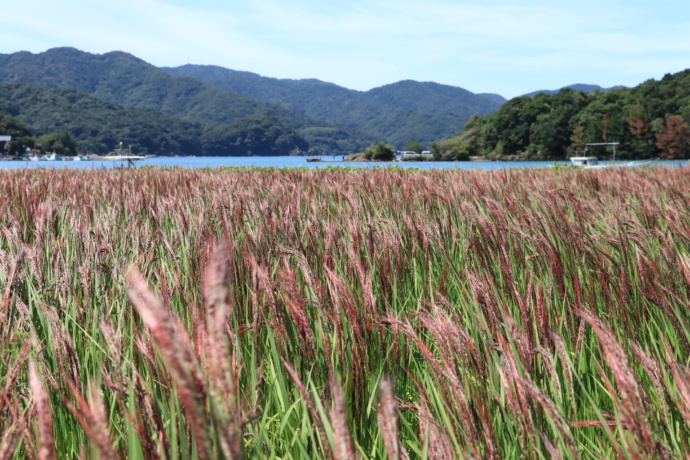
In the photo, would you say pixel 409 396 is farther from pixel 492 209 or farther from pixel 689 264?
pixel 492 209

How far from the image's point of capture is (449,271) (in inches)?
88.7

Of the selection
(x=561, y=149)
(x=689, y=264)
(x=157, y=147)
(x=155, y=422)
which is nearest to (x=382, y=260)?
(x=689, y=264)

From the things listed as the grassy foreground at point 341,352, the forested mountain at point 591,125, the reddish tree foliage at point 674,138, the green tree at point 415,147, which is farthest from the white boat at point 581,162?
the green tree at point 415,147

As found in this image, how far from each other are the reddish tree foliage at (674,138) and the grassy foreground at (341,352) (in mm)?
85507

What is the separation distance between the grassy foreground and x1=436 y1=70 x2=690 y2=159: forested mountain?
282 ft

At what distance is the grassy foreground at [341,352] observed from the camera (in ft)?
1.75

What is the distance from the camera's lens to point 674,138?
75000mm

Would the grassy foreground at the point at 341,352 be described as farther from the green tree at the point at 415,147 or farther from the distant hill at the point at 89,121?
the distant hill at the point at 89,121

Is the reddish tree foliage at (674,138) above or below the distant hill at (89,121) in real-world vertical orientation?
below

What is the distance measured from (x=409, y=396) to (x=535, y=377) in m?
0.40

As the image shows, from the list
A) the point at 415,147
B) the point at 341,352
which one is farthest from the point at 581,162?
the point at 415,147

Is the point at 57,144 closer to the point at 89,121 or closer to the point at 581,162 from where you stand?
the point at 89,121

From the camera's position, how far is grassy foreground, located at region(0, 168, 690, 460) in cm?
53

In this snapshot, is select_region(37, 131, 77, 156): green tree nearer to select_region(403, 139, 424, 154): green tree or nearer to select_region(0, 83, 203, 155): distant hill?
select_region(0, 83, 203, 155): distant hill
